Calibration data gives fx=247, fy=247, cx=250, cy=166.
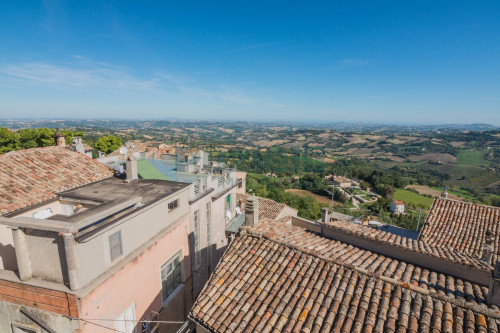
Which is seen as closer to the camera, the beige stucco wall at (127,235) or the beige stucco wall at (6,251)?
the beige stucco wall at (127,235)

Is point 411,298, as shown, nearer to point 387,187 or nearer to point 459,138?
point 387,187

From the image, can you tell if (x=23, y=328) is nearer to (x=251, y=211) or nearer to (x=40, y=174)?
(x=40, y=174)

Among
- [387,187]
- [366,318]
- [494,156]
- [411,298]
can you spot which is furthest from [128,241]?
[494,156]

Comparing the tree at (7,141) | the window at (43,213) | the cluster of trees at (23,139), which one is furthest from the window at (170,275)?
the tree at (7,141)

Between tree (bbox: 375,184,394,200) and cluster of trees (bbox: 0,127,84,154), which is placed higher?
cluster of trees (bbox: 0,127,84,154)

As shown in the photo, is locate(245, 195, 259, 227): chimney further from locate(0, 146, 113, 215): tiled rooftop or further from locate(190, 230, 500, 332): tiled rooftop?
locate(0, 146, 113, 215): tiled rooftop

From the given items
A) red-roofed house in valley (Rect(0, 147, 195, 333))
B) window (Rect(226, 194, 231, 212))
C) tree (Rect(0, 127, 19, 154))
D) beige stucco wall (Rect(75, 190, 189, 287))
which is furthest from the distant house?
tree (Rect(0, 127, 19, 154))

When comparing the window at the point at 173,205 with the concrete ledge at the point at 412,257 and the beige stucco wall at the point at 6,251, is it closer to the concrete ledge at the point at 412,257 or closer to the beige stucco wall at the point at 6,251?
the beige stucco wall at the point at 6,251
